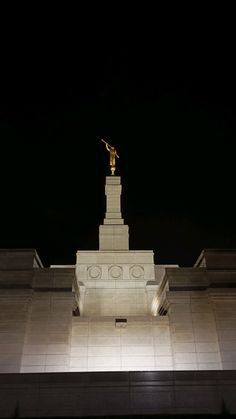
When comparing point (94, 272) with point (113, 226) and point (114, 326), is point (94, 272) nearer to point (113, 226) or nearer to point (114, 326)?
point (113, 226)

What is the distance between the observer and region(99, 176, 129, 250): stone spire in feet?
108

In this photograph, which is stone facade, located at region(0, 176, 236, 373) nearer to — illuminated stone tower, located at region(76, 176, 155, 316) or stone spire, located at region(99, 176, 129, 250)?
illuminated stone tower, located at region(76, 176, 155, 316)

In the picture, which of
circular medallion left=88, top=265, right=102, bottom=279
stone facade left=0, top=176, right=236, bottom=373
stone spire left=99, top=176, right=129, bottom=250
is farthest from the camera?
stone spire left=99, top=176, right=129, bottom=250

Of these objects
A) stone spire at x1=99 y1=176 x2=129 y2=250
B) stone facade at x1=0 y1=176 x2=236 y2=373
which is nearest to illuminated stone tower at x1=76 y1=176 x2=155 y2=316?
stone spire at x1=99 y1=176 x2=129 y2=250

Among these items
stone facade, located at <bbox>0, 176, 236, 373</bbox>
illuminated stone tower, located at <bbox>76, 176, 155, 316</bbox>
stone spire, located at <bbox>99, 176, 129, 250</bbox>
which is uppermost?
stone spire, located at <bbox>99, 176, 129, 250</bbox>

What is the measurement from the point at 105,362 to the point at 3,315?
570 cm

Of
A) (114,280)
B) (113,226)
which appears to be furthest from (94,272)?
(113,226)

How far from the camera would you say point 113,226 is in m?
34.1

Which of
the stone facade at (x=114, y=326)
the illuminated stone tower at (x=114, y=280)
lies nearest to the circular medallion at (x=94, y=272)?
the illuminated stone tower at (x=114, y=280)

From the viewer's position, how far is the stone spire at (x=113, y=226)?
3303 centimetres

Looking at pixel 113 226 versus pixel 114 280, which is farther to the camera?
pixel 113 226

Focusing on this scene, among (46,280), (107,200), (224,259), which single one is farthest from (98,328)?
(107,200)

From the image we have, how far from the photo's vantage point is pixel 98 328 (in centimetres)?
2103

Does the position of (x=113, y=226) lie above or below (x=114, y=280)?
above
